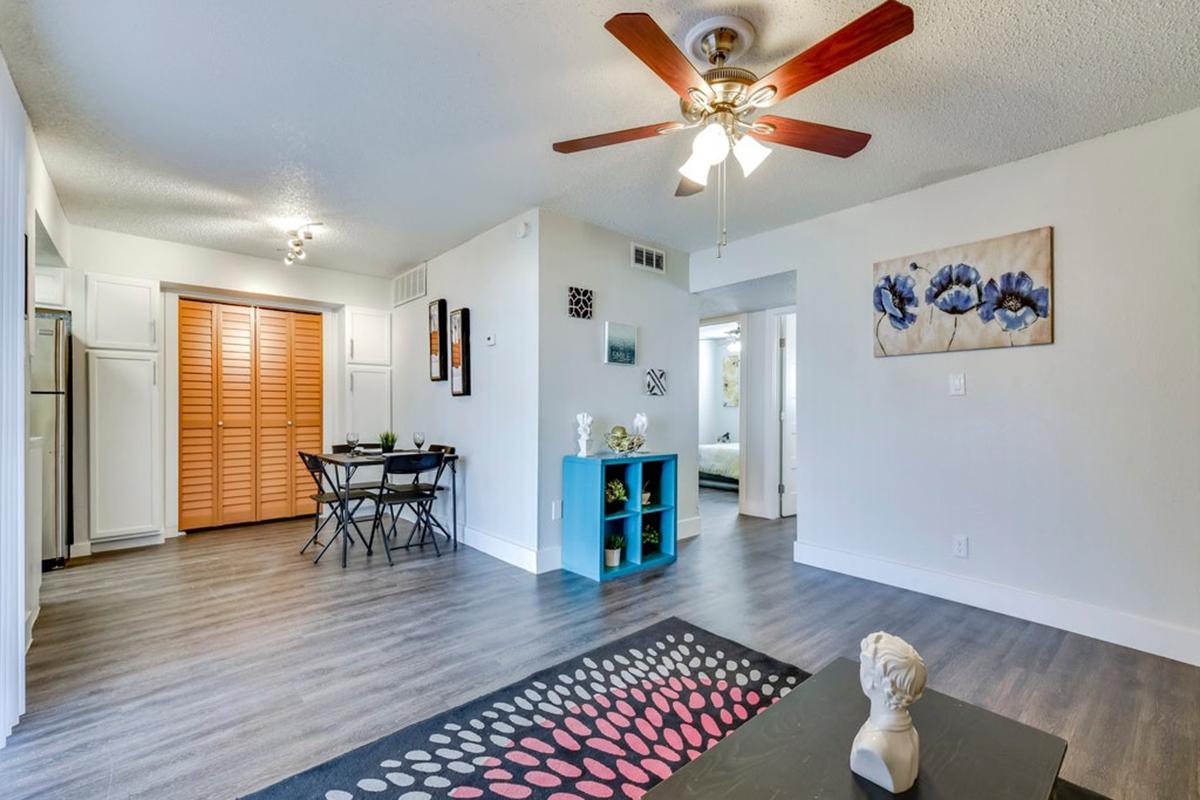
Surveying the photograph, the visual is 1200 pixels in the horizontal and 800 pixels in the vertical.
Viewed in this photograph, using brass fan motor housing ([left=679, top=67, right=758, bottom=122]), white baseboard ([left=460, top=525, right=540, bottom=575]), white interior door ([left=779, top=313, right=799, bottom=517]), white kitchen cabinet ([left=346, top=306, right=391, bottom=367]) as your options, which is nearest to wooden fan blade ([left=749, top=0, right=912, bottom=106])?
brass fan motor housing ([left=679, top=67, right=758, bottom=122])

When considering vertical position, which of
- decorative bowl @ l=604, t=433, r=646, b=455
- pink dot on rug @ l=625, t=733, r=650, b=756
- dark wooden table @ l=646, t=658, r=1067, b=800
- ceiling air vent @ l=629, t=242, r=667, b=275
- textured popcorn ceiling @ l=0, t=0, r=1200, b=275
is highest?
textured popcorn ceiling @ l=0, t=0, r=1200, b=275

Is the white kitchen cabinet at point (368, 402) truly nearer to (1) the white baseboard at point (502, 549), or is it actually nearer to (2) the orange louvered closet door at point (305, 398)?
(2) the orange louvered closet door at point (305, 398)

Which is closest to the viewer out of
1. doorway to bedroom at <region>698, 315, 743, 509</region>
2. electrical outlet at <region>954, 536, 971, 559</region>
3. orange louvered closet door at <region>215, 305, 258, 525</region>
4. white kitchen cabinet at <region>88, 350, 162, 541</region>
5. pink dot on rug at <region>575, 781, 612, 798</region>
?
pink dot on rug at <region>575, 781, 612, 798</region>

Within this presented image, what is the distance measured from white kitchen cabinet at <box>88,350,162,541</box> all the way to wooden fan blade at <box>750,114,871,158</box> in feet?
16.0

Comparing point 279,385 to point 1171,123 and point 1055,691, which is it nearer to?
point 1055,691

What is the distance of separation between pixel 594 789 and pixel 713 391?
872cm

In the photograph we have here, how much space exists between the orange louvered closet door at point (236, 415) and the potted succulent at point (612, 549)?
3.65 metres

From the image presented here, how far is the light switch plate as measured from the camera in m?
3.07

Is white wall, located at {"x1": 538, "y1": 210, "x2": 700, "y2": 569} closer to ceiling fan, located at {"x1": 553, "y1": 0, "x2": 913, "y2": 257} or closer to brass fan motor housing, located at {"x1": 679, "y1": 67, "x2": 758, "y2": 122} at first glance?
ceiling fan, located at {"x1": 553, "y1": 0, "x2": 913, "y2": 257}

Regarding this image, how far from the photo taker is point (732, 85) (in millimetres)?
1987

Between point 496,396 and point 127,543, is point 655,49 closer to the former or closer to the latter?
point 496,396

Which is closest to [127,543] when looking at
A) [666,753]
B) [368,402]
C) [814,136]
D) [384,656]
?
[368,402]

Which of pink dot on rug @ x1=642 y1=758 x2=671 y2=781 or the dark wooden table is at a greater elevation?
the dark wooden table

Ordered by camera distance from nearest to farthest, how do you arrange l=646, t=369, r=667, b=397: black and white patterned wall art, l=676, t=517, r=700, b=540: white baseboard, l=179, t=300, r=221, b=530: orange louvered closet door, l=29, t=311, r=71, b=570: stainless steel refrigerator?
l=29, t=311, r=71, b=570: stainless steel refrigerator
l=646, t=369, r=667, b=397: black and white patterned wall art
l=676, t=517, r=700, b=540: white baseboard
l=179, t=300, r=221, b=530: orange louvered closet door
